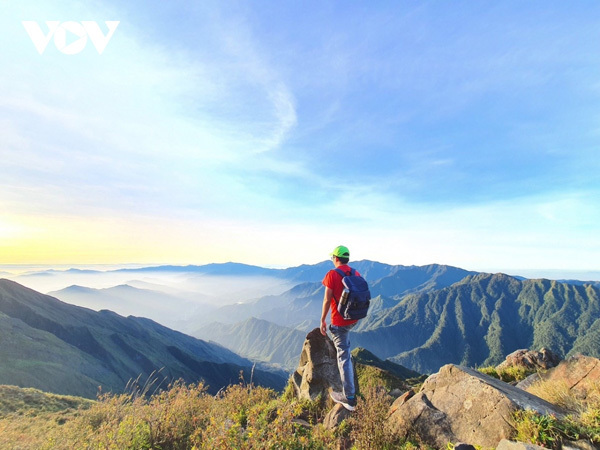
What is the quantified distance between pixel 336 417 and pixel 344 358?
1361 millimetres

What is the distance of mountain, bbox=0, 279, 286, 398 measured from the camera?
85.7 metres

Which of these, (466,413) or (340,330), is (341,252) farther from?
(466,413)

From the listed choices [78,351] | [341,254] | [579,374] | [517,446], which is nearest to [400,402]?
[517,446]

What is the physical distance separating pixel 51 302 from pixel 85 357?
201 ft

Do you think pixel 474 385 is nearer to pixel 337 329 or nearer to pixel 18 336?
pixel 337 329

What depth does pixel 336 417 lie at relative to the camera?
24.3 ft

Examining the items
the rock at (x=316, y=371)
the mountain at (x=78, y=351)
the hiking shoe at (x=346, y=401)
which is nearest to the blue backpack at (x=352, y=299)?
the hiking shoe at (x=346, y=401)

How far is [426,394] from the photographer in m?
7.84

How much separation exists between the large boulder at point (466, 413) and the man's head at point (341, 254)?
12.2 feet

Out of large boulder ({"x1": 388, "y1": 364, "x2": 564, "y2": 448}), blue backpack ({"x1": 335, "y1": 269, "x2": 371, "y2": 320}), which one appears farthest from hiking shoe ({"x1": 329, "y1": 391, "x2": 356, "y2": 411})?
blue backpack ({"x1": 335, "y1": 269, "x2": 371, "y2": 320})

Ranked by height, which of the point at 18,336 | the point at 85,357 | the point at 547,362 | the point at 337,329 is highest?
the point at 337,329

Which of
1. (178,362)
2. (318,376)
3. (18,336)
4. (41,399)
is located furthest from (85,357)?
(318,376)

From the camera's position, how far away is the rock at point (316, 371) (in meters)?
9.82

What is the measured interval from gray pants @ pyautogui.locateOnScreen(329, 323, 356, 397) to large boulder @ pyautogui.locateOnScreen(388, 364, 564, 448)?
1157 mm
